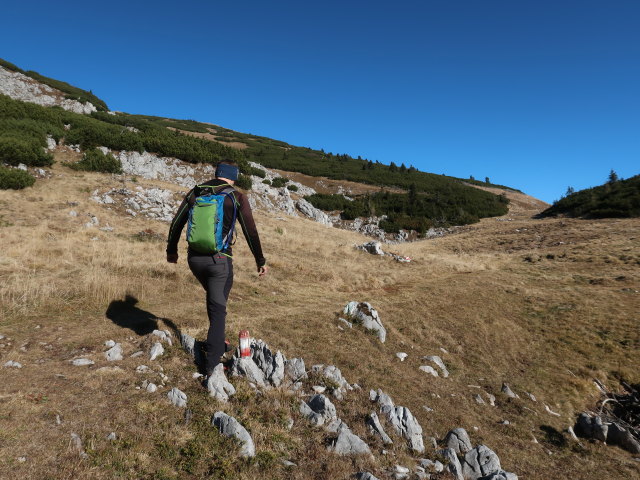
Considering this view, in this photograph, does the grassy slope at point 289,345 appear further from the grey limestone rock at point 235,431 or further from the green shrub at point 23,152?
the green shrub at point 23,152

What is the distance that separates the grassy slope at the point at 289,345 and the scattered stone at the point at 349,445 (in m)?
0.17

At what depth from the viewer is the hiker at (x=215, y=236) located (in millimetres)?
4586

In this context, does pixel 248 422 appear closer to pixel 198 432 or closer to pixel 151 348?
pixel 198 432

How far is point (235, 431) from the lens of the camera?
12.9 feet

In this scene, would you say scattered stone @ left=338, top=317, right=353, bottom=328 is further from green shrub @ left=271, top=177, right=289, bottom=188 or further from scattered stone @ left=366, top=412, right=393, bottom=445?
green shrub @ left=271, top=177, right=289, bottom=188

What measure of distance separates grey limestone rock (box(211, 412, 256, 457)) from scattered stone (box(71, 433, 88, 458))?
1.33 meters

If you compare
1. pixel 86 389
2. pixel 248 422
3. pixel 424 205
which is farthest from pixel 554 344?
pixel 424 205

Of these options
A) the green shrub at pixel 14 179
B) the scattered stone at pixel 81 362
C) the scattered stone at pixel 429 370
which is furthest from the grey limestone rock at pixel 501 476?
the green shrub at pixel 14 179

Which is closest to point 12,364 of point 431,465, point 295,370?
point 295,370

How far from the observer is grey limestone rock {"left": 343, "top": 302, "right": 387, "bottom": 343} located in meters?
9.17

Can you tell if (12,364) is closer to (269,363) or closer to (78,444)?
(78,444)

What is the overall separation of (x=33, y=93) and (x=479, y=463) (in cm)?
6716

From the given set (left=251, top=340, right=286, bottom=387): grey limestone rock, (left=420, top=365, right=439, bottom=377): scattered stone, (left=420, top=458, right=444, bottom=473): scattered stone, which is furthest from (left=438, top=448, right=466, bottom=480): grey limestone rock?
(left=420, top=365, right=439, bottom=377): scattered stone

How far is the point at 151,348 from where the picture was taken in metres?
5.65
